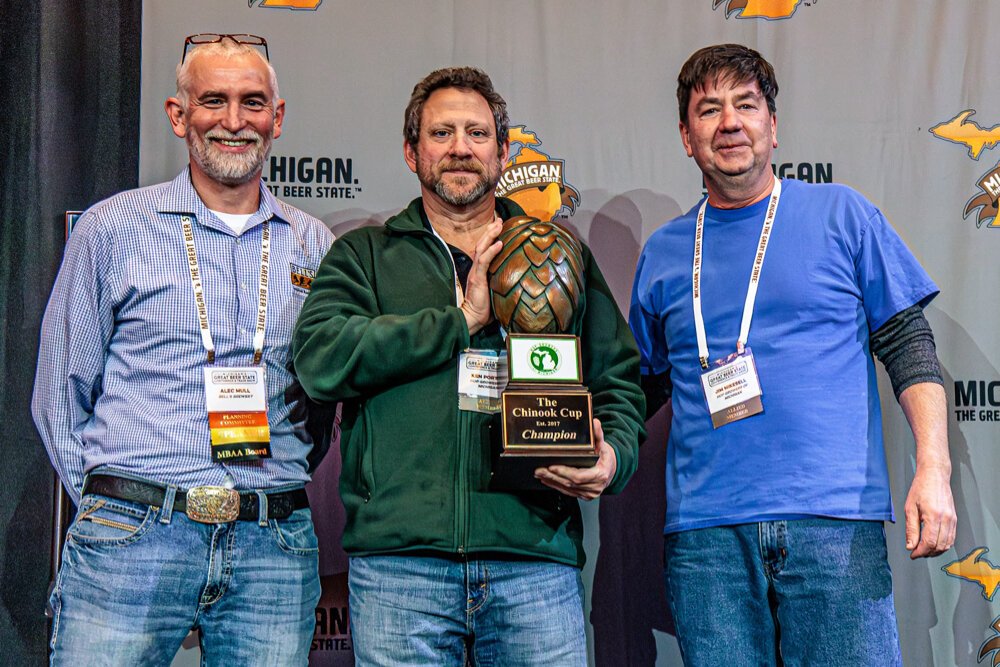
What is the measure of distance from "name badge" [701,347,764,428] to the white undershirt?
3.64 feet

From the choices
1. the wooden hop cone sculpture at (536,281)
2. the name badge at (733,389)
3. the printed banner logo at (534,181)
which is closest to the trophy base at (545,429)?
the wooden hop cone sculpture at (536,281)

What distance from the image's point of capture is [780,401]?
2.02 meters

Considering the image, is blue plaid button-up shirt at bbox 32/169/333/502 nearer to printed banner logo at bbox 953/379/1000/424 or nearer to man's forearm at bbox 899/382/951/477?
man's forearm at bbox 899/382/951/477

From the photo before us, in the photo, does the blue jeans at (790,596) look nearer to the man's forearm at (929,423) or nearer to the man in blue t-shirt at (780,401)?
the man in blue t-shirt at (780,401)

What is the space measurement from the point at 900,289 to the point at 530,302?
860 mm

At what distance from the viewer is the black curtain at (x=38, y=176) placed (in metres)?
2.62

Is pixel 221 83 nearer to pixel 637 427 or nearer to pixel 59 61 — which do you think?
pixel 59 61

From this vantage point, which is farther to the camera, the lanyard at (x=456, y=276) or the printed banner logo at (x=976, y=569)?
the printed banner logo at (x=976, y=569)

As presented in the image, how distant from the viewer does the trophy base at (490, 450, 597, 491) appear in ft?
5.66

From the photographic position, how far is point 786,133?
9.42 ft

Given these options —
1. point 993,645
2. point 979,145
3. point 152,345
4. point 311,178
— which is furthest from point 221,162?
point 993,645

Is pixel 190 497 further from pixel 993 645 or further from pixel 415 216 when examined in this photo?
pixel 993 645

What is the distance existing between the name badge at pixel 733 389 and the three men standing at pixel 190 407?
2.99 ft

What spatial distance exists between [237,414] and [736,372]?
3.52ft
